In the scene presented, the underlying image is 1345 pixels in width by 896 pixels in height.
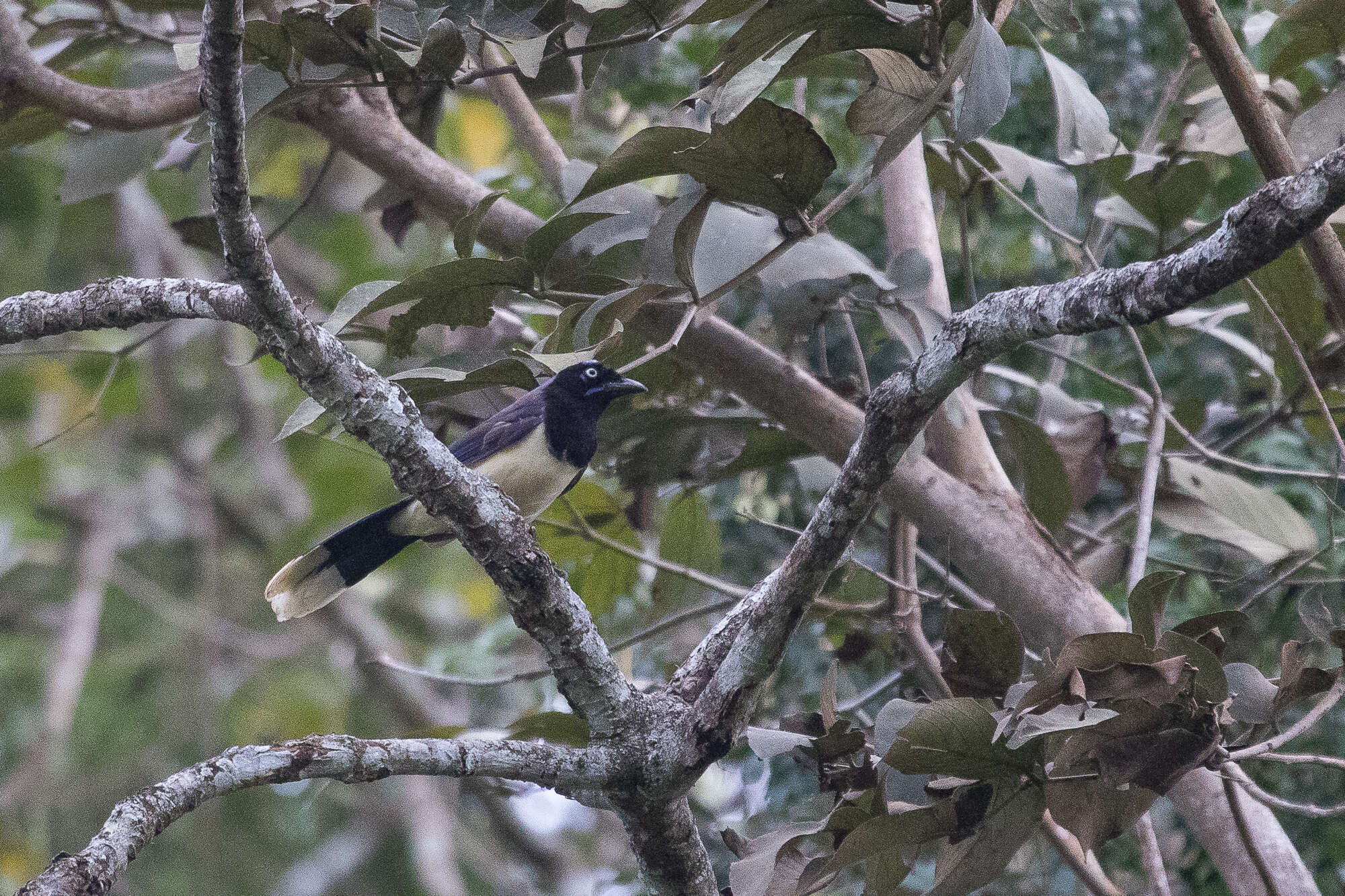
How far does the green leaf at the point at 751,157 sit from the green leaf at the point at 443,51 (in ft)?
1.22

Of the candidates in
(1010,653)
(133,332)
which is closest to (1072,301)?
(1010,653)

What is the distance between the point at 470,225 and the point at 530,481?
0.85 metres

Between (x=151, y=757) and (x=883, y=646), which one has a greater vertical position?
(x=151, y=757)

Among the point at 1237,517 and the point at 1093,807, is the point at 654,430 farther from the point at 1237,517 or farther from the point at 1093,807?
the point at 1093,807

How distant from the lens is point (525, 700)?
680 centimetres

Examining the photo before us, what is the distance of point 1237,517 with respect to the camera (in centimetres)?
294

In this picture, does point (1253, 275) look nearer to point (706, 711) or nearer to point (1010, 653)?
point (1010, 653)

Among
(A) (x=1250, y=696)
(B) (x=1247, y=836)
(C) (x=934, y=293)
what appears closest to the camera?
(A) (x=1250, y=696)

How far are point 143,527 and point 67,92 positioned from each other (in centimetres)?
603

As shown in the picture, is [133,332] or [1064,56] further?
[133,332]

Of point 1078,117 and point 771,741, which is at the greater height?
point 1078,117

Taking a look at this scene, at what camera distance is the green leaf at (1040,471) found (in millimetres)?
2955

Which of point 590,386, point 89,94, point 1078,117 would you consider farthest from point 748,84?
point 89,94

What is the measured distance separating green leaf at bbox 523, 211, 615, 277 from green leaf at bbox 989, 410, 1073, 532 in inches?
44.2
